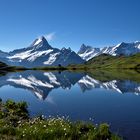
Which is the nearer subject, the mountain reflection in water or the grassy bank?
the grassy bank

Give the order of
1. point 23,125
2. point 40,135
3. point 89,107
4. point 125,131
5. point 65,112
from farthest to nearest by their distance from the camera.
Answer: point 89,107, point 65,112, point 125,131, point 23,125, point 40,135

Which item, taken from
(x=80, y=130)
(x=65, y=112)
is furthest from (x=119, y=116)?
(x=80, y=130)

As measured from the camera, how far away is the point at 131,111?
42.1 m

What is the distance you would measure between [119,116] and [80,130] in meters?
14.8

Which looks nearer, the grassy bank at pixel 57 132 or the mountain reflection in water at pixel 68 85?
the grassy bank at pixel 57 132

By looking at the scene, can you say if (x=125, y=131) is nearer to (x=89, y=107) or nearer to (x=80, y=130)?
(x=80, y=130)

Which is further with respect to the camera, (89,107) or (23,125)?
(89,107)

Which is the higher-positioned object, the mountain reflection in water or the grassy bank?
the mountain reflection in water

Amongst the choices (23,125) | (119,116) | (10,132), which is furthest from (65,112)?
(10,132)

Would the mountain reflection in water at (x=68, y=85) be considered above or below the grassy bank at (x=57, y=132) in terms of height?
above

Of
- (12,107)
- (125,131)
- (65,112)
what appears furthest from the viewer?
(65,112)

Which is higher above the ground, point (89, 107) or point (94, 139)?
point (89, 107)

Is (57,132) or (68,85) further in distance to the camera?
(68,85)

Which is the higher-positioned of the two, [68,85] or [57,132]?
[68,85]
